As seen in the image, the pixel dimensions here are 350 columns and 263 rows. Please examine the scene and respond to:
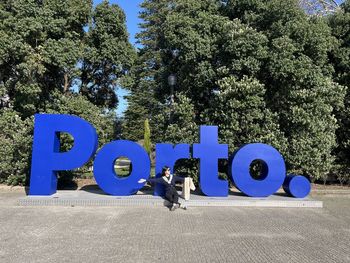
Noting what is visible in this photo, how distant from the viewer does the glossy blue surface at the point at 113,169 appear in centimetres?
1250

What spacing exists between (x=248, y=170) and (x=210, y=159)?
130 centimetres

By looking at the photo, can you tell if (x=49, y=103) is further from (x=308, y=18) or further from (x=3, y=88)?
(x=308, y=18)

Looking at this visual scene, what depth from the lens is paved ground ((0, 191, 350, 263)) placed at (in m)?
6.80

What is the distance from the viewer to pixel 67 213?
34.2ft

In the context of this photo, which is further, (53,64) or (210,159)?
(53,64)

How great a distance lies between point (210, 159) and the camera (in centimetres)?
1277

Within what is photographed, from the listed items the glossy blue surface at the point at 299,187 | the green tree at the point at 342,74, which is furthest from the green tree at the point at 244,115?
the green tree at the point at 342,74

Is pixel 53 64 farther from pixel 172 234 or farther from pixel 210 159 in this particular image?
pixel 172 234

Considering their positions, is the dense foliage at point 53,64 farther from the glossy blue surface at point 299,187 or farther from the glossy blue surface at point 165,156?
the glossy blue surface at point 299,187

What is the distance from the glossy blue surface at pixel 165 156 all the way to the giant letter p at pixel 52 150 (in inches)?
86.3

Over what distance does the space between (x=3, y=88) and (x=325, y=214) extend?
13.4 m

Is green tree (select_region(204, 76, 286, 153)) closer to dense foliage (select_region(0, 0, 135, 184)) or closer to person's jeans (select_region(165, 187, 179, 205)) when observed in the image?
person's jeans (select_region(165, 187, 179, 205))

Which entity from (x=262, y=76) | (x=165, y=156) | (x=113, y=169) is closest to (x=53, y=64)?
(x=113, y=169)

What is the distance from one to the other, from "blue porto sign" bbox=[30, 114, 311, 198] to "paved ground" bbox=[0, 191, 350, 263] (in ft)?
3.96
